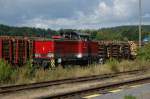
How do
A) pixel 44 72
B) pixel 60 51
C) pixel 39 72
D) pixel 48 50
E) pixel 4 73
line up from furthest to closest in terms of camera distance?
pixel 60 51 → pixel 48 50 → pixel 44 72 → pixel 39 72 → pixel 4 73

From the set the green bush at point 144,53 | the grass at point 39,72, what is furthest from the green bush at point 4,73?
the green bush at point 144,53

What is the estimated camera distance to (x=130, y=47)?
48750 millimetres

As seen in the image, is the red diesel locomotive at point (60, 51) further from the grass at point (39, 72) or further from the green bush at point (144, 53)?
the green bush at point (144, 53)

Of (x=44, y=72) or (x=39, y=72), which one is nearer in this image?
(x=39, y=72)

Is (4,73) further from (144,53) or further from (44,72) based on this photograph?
(144,53)

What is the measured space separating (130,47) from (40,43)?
1782cm

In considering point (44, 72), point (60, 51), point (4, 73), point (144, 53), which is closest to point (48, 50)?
point (60, 51)

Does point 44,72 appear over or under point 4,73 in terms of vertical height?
under

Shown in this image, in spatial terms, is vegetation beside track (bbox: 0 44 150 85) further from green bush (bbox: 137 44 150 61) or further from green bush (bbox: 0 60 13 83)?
green bush (bbox: 137 44 150 61)

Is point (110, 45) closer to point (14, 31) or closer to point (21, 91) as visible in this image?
point (14, 31)

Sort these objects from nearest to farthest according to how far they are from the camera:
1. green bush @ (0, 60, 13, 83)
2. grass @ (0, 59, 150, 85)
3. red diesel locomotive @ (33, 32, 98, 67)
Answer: green bush @ (0, 60, 13, 83), grass @ (0, 59, 150, 85), red diesel locomotive @ (33, 32, 98, 67)

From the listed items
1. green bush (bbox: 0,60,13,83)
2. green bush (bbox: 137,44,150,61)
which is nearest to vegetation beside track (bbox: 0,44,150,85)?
green bush (bbox: 0,60,13,83)

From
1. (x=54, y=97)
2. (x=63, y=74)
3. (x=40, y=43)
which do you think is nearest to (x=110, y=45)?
(x=40, y=43)

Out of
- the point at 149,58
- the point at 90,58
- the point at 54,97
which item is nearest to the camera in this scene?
the point at 54,97
